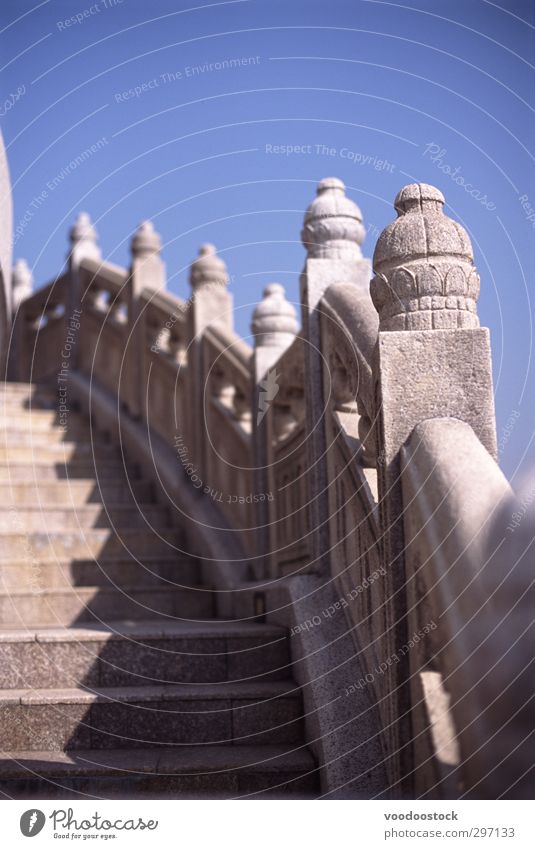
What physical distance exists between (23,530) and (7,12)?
3.48 m

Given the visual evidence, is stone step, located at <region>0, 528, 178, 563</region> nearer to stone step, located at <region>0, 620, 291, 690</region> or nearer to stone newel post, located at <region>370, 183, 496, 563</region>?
stone step, located at <region>0, 620, 291, 690</region>

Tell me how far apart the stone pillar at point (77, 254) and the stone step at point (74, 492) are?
309 centimetres

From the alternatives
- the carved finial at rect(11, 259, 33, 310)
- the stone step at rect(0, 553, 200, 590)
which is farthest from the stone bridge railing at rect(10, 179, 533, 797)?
the carved finial at rect(11, 259, 33, 310)

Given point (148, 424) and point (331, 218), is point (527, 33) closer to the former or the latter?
point (331, 218)

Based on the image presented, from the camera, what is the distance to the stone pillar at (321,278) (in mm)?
4406

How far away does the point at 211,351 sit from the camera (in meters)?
6.58

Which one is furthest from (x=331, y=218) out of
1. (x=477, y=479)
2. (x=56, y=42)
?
(x=477, y=479)

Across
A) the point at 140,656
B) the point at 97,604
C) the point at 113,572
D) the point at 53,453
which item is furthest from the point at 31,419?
the point at 140,656

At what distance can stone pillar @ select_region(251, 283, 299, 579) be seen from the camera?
5539 mm

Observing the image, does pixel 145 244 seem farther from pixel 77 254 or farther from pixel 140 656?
pixel 140 656

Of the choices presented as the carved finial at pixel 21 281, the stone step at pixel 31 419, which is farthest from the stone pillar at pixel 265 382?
the carved finial at pixel 21 281

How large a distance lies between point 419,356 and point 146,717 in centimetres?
192

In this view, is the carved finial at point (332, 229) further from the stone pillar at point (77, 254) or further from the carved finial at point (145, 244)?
the stone pillar at point (77, 254)

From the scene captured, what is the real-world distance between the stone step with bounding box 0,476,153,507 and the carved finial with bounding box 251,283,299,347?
168 centimetres
